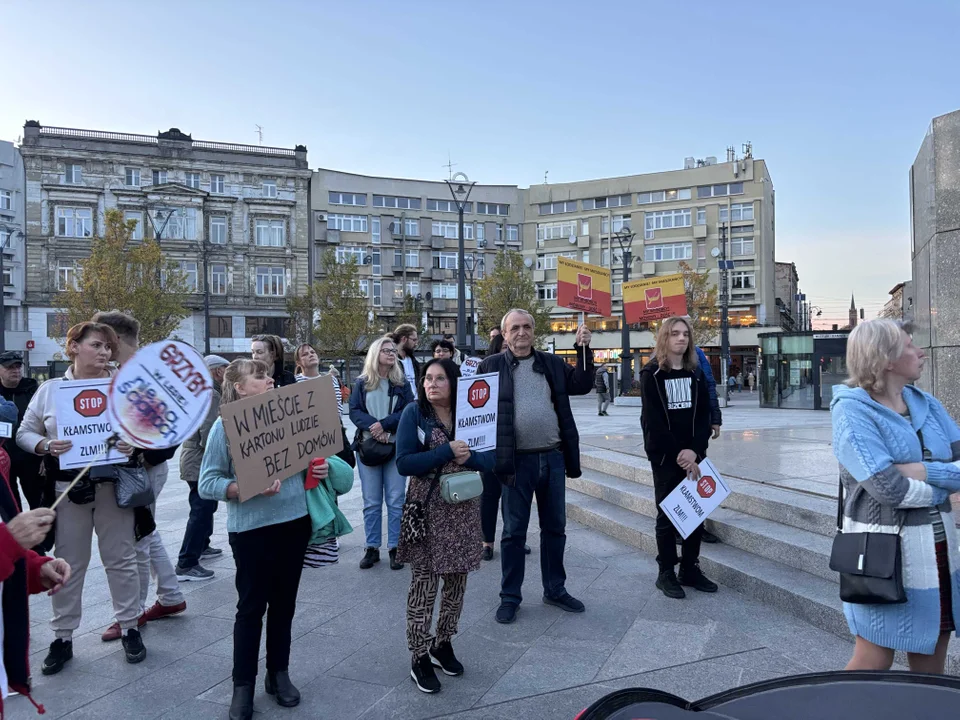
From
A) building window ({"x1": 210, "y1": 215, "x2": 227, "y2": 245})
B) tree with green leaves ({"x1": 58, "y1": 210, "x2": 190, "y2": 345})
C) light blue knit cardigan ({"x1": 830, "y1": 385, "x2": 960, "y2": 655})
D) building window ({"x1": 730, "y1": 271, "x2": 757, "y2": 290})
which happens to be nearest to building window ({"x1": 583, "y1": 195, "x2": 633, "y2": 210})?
building window ({"x1": 730, "y1": 271, "x2": 757, "y2": 290})

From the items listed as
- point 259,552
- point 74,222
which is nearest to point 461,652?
point 259,552

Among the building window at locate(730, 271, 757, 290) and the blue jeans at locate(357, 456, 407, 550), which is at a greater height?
the building window at locate(730, 271, 757, 290)

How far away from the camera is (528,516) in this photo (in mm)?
4797

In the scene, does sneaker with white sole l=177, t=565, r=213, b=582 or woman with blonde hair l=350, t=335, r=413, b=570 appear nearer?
sneaker with white sole l=177, t=565, r=213, b=582

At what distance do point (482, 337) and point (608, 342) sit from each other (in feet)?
48.3

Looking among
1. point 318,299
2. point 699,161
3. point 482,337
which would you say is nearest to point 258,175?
point 318,299

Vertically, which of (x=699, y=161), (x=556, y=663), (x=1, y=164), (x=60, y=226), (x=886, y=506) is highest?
(x=699, y=161)

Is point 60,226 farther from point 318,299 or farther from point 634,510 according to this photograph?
point 634,510

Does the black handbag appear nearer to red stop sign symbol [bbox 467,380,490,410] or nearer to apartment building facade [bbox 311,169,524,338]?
red stop sign symbol [bbox 467,380,490,410]

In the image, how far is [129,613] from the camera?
418 cm

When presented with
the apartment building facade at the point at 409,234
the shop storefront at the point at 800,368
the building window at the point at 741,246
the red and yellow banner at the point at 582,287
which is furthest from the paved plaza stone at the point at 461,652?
the building window at the point at 741,246

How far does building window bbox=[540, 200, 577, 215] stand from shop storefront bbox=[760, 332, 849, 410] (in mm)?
35136

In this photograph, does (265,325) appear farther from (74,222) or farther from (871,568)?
(871,568)

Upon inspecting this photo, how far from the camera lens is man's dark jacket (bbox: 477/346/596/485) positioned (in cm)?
475
